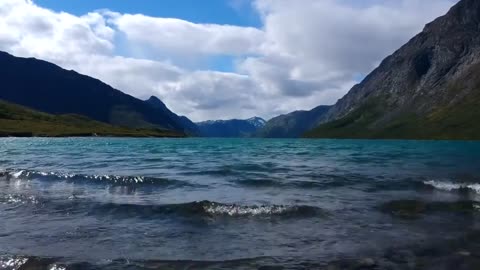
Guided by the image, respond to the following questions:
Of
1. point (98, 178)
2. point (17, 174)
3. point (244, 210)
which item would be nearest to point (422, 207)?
point (244, 210)

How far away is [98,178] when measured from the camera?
40.1 m

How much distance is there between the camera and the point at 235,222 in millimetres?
22000

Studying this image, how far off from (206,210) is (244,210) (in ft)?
6.96

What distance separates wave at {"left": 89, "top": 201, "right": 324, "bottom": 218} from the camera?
2384cm

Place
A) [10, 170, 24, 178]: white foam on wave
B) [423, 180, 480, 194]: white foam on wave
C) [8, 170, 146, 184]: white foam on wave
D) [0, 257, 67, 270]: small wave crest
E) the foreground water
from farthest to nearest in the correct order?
[10, 170, 24, 178]: white foam on wave, [8, 170, 146, 184]: white foam on wave, [423, 180, 480, 194]: white foam on wave, the foreground water, [0, 257, 67, 270]: small wave crest

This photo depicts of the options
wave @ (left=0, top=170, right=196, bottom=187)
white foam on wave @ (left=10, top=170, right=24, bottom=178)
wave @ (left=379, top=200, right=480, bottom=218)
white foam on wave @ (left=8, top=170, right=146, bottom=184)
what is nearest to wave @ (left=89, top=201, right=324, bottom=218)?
wave @ (left=379, top=200, right=480, bottom=218)

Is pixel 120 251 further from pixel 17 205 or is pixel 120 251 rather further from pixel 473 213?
pixel 473 213

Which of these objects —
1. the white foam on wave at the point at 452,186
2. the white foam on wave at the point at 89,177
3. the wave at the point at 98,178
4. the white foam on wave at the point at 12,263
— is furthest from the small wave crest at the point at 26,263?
the white foam on wave at the point at 452,186

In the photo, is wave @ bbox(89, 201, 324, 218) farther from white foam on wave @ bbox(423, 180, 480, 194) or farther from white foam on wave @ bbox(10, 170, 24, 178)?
white foam on wave @ bbox(10, 170, 24, 178)

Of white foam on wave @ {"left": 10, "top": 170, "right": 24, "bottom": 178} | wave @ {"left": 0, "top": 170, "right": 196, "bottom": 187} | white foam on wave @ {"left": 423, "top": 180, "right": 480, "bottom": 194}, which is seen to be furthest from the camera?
white foam on wave @ {"left": 10, "top": 170, "right": 24, "bottom": 178}

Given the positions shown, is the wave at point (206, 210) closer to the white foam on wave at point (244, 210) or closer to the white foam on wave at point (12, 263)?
the white foam on wave at point (244, 210)

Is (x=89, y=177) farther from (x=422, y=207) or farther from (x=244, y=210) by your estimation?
(x=422, y=207)

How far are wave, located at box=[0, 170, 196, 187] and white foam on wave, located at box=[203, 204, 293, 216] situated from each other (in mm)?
11985

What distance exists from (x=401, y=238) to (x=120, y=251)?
11.1 m
